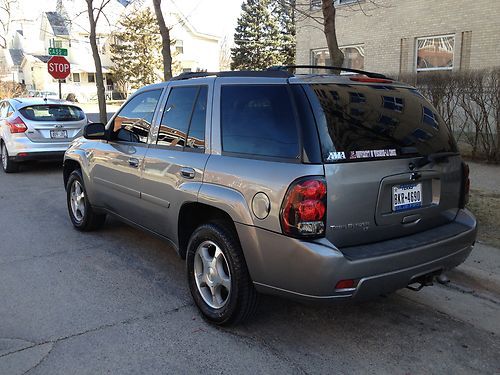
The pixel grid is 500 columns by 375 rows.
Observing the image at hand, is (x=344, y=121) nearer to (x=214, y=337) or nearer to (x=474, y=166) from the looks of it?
(x=214, y=337)

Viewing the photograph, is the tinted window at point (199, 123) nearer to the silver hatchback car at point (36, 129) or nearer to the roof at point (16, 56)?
the silver hatchback car at point (36, 129)

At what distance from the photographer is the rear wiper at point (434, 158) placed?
3.33m

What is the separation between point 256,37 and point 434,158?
143 ft

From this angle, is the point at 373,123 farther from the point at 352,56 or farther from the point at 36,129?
the point at 352,56

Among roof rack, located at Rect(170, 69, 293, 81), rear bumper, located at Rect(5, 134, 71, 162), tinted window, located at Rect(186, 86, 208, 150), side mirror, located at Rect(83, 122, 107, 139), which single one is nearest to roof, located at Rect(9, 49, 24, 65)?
rear bumper, located at Rect(5, 134, 71, 162)

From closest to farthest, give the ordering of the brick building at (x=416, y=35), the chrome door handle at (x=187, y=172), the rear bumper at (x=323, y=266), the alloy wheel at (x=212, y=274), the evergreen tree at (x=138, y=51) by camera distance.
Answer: the rear bumper at (x=323, y=266) → the alloy wheel at (x=212, y=274) → the chrome door handle at (x=187, y=172) → the brick building at (x=416, y=35) → the evergreen tree at (x=138, y=51)

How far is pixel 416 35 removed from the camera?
15.5 meters

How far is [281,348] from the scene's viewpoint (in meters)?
3.34

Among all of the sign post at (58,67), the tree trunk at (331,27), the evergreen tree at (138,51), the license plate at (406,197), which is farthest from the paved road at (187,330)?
the evergreen tree at (138,51)

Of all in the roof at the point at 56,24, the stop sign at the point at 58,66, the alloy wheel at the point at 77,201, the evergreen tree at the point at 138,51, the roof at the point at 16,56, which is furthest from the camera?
the roof at the point at 16,56

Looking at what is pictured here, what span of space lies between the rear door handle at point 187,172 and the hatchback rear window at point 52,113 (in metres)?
7.69

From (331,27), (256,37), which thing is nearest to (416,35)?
(331,27)

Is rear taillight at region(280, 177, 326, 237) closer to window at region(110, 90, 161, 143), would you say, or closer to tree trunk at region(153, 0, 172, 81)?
window at region(110, 90, 161, 143)

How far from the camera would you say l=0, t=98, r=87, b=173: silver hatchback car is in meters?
10.2
